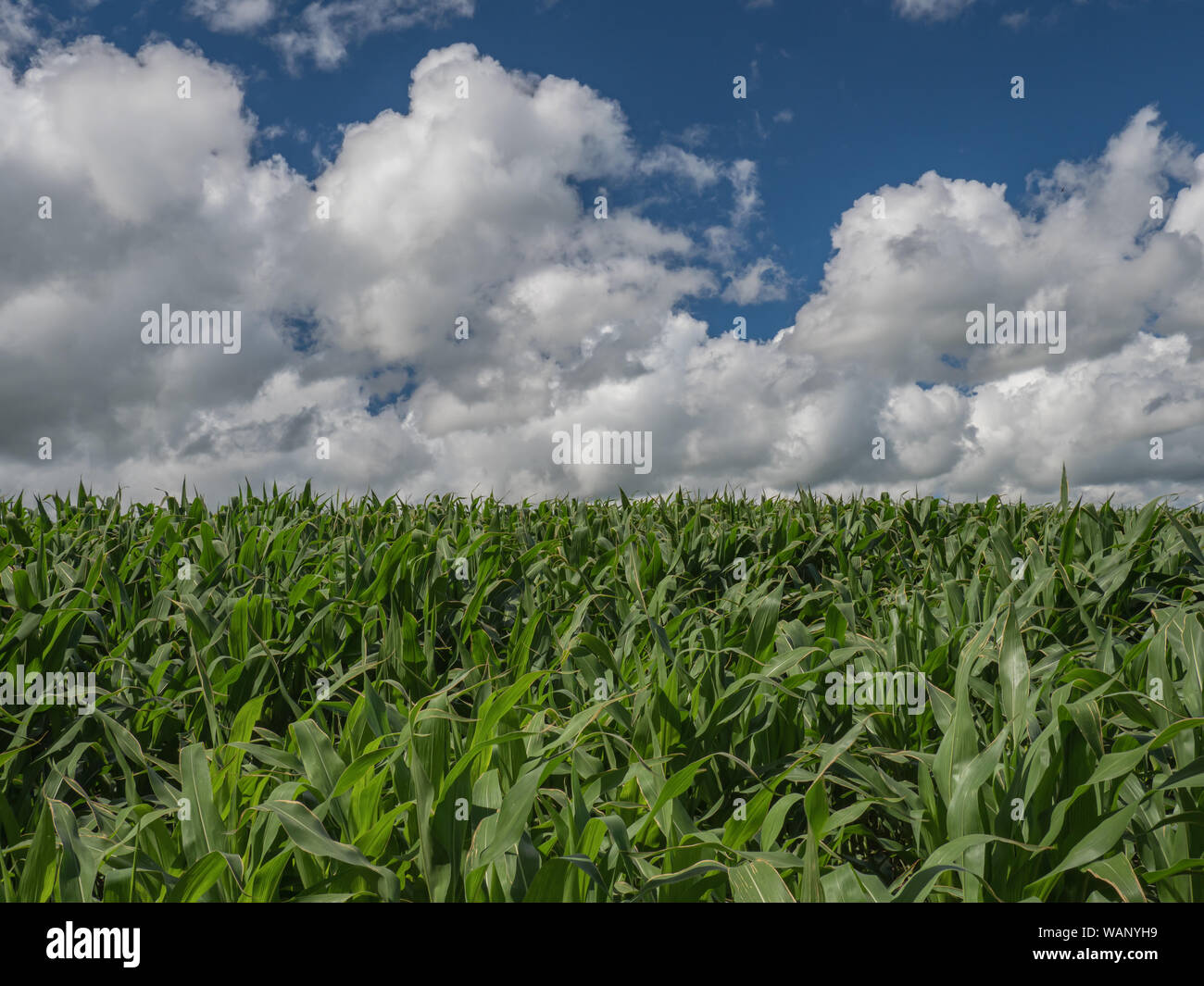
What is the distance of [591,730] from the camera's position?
6.98 ft

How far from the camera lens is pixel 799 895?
4.69ft

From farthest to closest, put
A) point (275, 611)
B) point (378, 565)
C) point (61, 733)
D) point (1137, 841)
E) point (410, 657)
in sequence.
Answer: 1. point (378, 565)
2. point (275, 611)
3. point (410, 657)
4. point (61, 733)
5. point (1137, 841)

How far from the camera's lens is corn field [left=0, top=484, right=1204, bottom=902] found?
58.5 inches

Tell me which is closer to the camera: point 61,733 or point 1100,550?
point 61,733

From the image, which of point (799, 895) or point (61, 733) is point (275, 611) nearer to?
point (61, 733)

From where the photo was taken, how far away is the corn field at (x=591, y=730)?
58.5 inches

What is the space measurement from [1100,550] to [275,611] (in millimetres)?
4117
